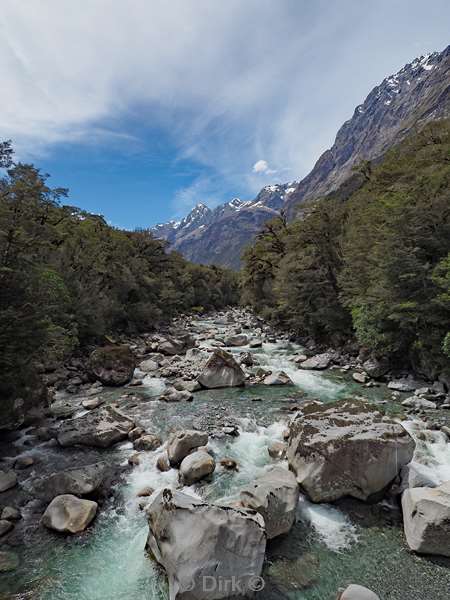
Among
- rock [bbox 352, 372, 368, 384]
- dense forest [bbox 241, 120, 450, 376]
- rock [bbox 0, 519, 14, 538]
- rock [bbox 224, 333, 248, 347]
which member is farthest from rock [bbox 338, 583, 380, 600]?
rock [bbox 224, 333, 248, 347]

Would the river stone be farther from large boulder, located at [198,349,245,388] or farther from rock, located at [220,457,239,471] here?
large boulder, located at [198,349,245,388]

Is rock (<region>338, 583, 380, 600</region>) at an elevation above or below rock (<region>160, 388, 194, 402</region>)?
below

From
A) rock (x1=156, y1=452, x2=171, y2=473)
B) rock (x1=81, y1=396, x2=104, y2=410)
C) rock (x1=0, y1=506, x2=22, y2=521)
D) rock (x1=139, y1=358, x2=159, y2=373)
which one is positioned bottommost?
rock (x1=156, y1=452, x2=171, y2=473)

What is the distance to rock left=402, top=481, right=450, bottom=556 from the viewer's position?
5629 mm

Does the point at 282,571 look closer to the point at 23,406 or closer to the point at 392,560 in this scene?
the point at 392,560

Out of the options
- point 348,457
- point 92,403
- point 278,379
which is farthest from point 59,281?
point 348,457

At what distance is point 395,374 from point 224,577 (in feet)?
44.6

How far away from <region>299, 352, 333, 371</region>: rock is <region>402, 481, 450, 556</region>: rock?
39.1 feet

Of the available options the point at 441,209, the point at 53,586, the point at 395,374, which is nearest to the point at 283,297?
the point at 395,374

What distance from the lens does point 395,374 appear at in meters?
15.3

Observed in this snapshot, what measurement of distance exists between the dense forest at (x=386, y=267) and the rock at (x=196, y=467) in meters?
9.55

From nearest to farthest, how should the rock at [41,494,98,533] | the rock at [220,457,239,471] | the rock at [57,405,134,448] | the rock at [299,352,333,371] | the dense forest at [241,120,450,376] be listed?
1. the rock at [41,494,98,533]
2. the rock at [220,457,239,471]
3. the rock at [57,405,134,448]
4. the dense forest at [241,120,450,376]
5. the rock at [299,352,333,371]

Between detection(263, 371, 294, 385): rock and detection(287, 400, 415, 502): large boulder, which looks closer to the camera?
detection(287, 400, 415, 502): large boulder

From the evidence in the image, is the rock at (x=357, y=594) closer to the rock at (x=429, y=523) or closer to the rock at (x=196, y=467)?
the rock at (x=429, y=523)
